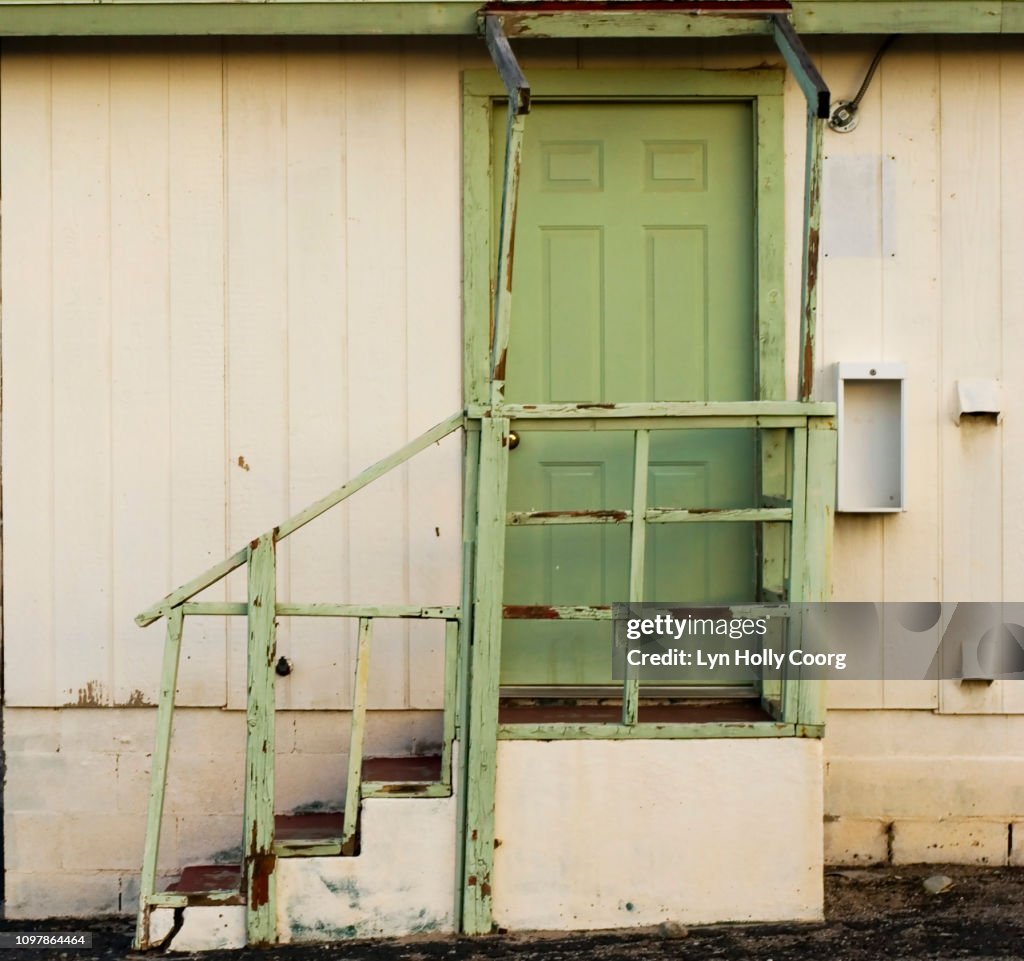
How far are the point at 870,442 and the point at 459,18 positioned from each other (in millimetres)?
2040

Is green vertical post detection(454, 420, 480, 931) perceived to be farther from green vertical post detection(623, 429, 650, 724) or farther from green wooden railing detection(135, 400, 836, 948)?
green vertical post detection(623, 429, 650, 724)

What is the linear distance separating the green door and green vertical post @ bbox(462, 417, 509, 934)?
0.71 metres

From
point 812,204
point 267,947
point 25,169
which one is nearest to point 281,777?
point 267,947

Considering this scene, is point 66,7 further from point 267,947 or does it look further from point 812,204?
point 267,947

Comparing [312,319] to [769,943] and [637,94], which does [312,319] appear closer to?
[637,94]

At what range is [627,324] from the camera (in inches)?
194

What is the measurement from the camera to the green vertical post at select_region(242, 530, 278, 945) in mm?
4113

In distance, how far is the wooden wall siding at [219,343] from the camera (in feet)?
16.0

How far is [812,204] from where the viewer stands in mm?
4246

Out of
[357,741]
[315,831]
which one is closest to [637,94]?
[357,741]

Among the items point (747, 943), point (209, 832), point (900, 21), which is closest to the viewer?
point (747, 943)

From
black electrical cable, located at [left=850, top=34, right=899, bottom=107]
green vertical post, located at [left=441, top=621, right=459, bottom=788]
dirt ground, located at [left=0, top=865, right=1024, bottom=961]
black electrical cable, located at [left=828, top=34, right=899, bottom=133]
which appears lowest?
dirt ground, located at [left=0, top=865, right=1024, bottom=961]

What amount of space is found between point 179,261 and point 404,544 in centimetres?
129

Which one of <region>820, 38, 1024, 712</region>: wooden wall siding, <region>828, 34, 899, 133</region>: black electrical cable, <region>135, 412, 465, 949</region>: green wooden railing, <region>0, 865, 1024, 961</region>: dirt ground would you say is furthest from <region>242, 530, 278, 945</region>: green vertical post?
<region>828, 34, 899, 133</region>: black electrical cable
